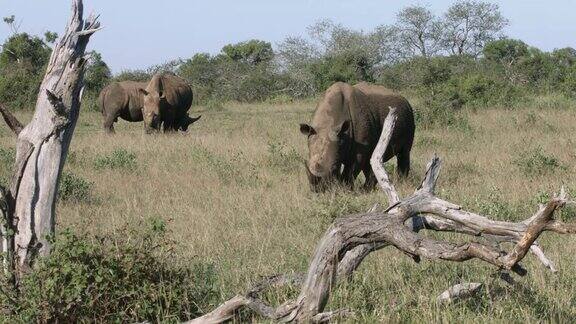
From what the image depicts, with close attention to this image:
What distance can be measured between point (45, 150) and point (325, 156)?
18.7ft

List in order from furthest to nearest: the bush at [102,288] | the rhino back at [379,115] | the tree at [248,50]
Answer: the tree at [248,50]
the rhino back at [379,115]
the bush at [102,288]

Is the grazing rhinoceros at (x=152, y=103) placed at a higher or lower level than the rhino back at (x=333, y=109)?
lower

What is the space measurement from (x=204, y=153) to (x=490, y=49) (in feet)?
141

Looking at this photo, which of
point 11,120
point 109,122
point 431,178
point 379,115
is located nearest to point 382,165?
point 431,178

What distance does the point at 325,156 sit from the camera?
10297mm

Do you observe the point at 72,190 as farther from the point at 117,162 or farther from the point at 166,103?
the point at 166,103

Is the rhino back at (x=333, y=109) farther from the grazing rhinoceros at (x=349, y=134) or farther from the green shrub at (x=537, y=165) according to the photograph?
the green shrub at (x=537, y=165)

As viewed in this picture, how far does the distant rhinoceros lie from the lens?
2019 cm

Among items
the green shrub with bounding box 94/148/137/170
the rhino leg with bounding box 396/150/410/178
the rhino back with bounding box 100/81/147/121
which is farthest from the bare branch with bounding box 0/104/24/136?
the rhino back with bounding box 100/81/147/121

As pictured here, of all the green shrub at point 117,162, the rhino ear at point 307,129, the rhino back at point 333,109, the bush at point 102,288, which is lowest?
the green shrub at point 117,162

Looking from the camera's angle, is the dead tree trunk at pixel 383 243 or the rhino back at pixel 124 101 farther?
the rhino back at pixel 124 101

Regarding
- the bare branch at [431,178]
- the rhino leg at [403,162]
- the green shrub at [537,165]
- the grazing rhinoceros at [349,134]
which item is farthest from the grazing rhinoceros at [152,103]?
the bare branch at [431,178]

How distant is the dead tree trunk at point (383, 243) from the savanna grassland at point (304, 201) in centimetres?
34

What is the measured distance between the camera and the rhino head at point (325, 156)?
10.2m
